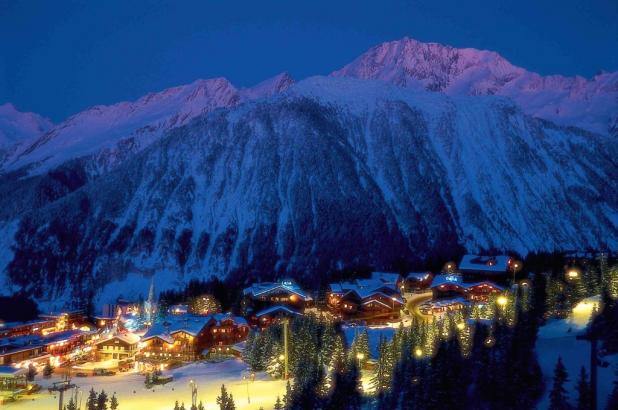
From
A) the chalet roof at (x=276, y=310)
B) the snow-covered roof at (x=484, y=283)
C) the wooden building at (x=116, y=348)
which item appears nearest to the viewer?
the wooden building at (x=116, y=348)

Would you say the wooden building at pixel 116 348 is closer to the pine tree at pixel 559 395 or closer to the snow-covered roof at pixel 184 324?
the snow-covered roof at pixel 184 324

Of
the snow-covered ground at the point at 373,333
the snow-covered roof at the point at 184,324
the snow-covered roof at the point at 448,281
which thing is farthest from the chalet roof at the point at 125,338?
the snow-covered roof at the point at 448,281

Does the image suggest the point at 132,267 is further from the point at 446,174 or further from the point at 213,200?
the point at 446,174

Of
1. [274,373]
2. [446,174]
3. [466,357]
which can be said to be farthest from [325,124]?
[466,357]

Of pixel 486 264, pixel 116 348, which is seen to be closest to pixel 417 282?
pixel 486 264

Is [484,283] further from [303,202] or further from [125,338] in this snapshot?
[303,202]
